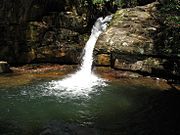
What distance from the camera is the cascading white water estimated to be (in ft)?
47.4

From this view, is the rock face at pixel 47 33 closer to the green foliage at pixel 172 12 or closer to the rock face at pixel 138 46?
the rock face at pixel 138 46

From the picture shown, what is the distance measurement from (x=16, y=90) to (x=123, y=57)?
6.70m

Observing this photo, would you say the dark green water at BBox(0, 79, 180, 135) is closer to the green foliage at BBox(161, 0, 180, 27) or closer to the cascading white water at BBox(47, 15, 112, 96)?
the cascading white water at BBox(47, 15, 112, 96)

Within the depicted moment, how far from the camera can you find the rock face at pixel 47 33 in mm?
19062

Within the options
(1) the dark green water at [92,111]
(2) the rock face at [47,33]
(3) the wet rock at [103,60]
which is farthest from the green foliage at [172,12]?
(2) the rock face at [47,33]

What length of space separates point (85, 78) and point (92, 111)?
5341 millimetres

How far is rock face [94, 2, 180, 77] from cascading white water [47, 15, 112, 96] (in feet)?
2.90

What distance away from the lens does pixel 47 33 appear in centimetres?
1947

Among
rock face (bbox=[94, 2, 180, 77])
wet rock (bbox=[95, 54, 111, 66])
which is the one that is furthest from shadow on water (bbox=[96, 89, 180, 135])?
wet rock (bbox=[95, 54, 111, 66])

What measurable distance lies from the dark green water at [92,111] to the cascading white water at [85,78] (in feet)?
1.84

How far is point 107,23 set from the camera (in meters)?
20.2

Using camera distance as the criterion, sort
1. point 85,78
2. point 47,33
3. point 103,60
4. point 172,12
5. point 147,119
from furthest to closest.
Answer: point 47,33
point 103,60
point 172,12
point 85,78
point 147,119

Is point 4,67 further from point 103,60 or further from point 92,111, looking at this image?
point 92,111

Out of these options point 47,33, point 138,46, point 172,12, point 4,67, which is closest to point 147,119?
point 138,46
